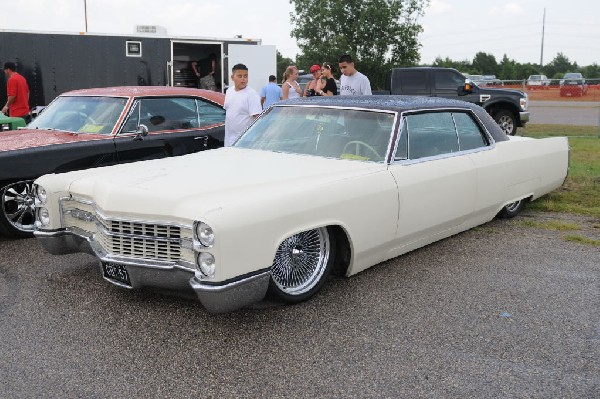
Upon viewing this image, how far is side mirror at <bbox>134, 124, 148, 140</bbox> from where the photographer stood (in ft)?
21.4

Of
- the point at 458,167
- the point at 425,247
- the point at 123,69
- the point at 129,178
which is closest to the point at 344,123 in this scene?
the point at 458,167

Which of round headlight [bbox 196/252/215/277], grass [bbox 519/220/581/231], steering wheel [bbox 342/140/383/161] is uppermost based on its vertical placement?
steering wheel [bbox 342/140/383/161]

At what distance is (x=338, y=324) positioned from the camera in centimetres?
380

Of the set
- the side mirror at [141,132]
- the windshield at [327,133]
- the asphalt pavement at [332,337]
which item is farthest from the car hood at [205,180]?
the side mirror at [141,132]

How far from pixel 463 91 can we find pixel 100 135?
33.6 feet

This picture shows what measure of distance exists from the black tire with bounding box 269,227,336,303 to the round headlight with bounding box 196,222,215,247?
23.1 inches

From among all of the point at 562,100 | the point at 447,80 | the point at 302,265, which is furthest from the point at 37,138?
the point at 562,100

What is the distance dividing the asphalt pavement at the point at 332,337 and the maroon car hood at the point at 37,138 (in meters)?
Result: 1.38

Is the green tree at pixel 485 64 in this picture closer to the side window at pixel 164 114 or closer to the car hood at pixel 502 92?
the car hood at pixel 502 92

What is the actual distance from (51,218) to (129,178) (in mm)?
711

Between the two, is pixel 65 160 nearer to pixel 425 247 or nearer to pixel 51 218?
pixel 51 218

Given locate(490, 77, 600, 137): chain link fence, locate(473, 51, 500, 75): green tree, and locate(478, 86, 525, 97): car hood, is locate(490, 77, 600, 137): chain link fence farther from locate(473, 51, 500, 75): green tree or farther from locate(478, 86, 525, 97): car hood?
locate(473, 51, 500, 75): green tree

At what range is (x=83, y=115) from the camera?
6.86 meters

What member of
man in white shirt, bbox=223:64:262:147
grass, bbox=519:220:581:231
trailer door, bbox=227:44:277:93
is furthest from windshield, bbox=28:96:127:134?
trailer door, bbox=227:44:277:93
